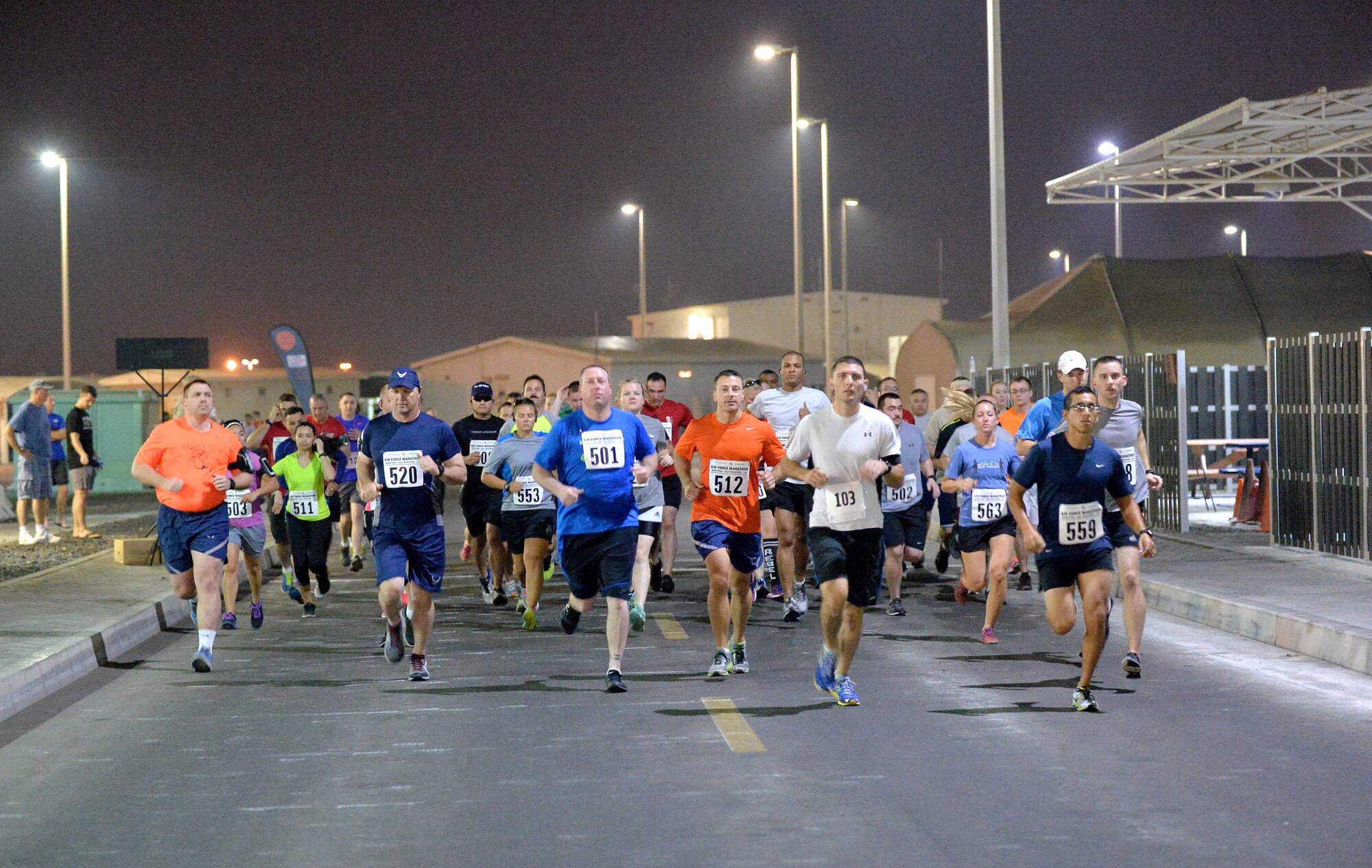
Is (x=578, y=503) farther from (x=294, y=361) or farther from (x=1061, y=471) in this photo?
(x=294, y=361)

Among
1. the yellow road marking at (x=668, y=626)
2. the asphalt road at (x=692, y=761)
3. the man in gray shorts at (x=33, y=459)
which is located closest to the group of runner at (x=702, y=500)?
the asphalt road at (x=692, y=761)

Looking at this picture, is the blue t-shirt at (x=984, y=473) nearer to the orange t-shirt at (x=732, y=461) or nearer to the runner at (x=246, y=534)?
the orange t-shirt at (x=732, y=461)

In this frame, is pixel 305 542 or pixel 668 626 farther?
pixel 305 542

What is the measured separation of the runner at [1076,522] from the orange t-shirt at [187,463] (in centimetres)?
531

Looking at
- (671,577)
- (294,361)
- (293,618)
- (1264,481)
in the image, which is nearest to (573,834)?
(293,618)

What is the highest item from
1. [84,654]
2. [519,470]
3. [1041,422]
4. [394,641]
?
[1041,422]

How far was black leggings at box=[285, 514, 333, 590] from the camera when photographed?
518 inches

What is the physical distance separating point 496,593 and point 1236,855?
30.5 ft

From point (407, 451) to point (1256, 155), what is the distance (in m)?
19.2

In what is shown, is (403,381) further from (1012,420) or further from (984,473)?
(1012,420)

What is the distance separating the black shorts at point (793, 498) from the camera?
12.1 metres

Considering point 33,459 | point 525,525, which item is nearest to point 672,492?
point 525,525

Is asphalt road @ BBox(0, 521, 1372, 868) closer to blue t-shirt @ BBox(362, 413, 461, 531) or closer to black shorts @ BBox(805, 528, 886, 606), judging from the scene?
black shorts @ BBox(805, 528, 886, 606)

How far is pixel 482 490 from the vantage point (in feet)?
45.5
